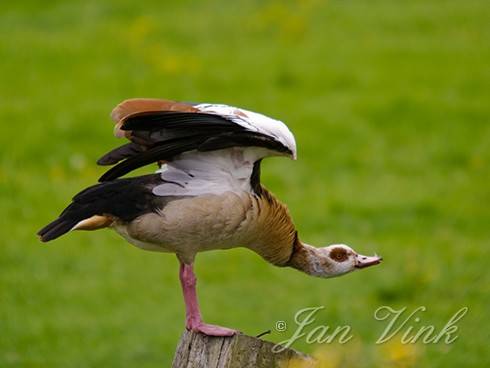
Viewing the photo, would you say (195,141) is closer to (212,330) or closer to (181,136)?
(181,136)

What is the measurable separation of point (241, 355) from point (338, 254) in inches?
55.7

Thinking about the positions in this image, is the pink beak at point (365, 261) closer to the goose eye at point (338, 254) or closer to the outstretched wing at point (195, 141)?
the goose eye at point (338, 254)

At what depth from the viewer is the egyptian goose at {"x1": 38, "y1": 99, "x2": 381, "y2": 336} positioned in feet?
16.9

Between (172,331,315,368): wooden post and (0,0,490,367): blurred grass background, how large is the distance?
8.79ft

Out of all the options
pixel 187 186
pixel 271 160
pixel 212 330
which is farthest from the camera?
pixel 271 160

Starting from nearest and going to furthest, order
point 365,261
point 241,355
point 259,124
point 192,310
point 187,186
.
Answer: point 241,355, point 259,124, point 192,310, point 187,186, point 365,261

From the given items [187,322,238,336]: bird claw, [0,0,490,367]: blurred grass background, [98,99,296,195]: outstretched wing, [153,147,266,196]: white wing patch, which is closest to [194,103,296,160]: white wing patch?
[98,99,296,195]: outstretched wing

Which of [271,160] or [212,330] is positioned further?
[271,160]

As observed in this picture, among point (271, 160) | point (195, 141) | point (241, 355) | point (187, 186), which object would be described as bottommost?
point (271, 160)

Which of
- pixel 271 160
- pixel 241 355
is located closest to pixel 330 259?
pixel 241 355

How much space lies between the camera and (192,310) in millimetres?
5312

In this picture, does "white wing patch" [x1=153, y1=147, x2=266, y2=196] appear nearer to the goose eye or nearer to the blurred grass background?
the goose eye

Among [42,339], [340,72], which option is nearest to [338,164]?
[340,72]

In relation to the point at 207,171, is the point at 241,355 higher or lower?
lower
